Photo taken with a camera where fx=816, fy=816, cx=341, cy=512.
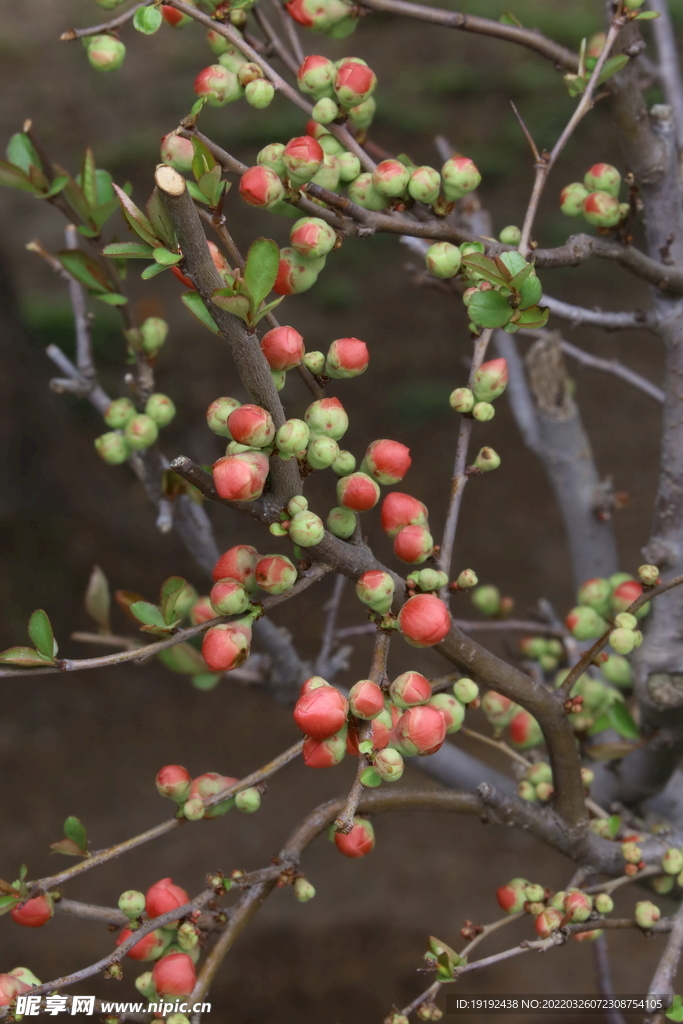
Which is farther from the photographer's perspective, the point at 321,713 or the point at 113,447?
the point at 113,447

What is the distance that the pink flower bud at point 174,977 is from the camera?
20.6 inches

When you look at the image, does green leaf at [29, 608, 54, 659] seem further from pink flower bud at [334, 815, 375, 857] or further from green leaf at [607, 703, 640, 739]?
green leaf at [607, 703, 640, 739]

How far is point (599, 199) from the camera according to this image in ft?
2.24

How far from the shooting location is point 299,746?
0.53m

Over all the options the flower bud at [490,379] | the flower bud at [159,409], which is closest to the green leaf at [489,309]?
the flower bud at [490,379]

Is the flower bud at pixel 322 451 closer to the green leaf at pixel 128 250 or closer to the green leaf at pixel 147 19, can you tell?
the green leaf at pixel 128 250

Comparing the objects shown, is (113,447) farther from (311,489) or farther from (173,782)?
(311,489)

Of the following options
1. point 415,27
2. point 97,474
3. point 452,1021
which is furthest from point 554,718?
point 415,27

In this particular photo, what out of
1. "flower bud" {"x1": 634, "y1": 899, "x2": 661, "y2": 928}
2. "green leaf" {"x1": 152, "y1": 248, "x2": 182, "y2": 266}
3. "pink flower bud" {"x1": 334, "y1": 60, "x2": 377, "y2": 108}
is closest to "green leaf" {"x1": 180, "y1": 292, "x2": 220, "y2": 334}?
"green leaf" {"x1": 152, "y1": 248, "x2": 182, "y2": 266}

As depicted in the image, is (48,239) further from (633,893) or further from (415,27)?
(633,893)

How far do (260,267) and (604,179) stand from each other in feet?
1.33

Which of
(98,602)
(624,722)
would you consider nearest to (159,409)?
(98,602)

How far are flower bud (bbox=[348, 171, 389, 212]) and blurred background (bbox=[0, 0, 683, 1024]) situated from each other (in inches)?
55.8

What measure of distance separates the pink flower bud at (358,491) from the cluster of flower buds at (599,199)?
1.16 feet
